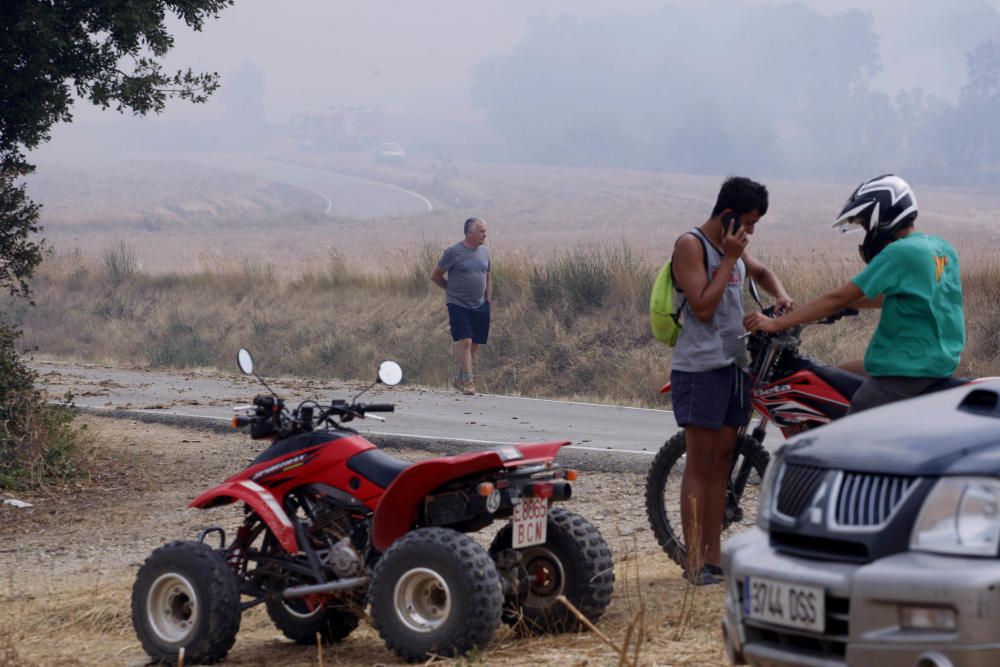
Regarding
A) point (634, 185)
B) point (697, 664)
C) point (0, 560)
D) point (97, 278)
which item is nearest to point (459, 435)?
point (0, 560)

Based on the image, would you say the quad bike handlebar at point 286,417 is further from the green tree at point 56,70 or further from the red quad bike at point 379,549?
the green tree at point 56,70

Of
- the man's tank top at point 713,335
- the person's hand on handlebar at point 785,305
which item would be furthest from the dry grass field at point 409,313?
the man's tank top at point 713,335

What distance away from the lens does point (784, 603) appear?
13.4 feet

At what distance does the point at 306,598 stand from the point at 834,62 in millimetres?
141897

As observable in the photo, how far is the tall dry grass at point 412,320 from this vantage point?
20688mm

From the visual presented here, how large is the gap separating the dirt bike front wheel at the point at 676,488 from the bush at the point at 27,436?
583cm

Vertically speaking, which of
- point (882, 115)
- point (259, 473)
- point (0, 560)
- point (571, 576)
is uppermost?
point (882, 115)

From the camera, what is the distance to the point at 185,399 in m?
17.2

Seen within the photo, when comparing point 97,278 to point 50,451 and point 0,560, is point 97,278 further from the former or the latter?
point 0,560

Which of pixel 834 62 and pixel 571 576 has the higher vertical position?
pixel 834 62

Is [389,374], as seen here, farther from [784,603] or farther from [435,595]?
[784,603]

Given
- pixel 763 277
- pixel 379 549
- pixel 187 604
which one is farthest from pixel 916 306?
pixel 187 604

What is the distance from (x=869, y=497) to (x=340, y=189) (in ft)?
330

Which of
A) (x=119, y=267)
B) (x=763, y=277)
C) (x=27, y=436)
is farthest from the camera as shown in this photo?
(x=119, y=267)
